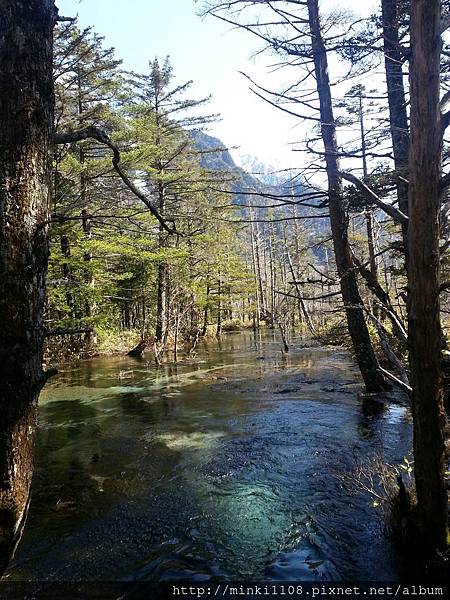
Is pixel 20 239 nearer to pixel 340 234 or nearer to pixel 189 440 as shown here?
pixel 189 440

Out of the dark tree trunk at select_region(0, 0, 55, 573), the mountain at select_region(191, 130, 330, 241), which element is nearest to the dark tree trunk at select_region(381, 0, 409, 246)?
the mountain at select_region(191, 130, 330, 241)

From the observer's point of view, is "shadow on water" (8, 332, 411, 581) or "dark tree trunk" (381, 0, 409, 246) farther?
"dark tree trunk" (381, 0, 409, 246)

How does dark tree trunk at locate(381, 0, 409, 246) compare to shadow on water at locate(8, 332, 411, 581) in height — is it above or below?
above

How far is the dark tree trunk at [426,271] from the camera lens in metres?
2.45

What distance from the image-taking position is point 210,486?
500 centimetres

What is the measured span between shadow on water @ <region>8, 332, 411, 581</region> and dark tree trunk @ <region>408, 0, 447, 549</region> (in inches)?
35.7

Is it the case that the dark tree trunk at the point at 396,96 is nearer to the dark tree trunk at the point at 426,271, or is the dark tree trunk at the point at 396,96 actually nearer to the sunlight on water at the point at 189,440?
the dark tree trunk at the point at 426,271

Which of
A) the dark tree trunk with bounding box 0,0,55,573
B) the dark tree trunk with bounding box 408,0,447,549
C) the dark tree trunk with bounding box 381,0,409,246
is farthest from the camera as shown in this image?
the dark tree trunk with bounding box 381,0,409,246

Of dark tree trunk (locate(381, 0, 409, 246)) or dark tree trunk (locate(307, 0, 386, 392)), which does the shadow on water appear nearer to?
dark tree trunk (locate(307, 0, 386, 392))

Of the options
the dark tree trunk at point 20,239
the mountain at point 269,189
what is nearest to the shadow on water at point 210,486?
the dark tree trunk at point 20,239

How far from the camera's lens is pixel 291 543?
12.1ft

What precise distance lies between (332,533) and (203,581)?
4.48ft

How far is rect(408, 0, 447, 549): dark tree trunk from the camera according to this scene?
245cm

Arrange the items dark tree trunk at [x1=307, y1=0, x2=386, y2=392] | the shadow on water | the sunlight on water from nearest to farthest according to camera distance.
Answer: the shadow on water, the sunlight on water, dark tree trunk at [x1=307, y1=0, x2=386, y2=392]
